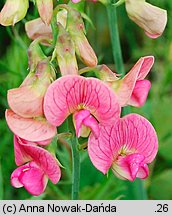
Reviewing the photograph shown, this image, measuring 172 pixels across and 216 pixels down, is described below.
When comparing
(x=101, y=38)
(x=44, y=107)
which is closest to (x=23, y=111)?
(x=44, y=107)

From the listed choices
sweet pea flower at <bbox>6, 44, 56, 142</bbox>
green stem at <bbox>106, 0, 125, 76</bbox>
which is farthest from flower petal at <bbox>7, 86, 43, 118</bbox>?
green stem at <bbox>106, 0, 125, 76</bbox>

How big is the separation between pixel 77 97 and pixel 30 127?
0.28 feet

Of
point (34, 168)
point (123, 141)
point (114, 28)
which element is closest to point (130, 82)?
point (123, 141)

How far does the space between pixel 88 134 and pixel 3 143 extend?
702 mm

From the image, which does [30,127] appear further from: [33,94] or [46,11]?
[46,11]

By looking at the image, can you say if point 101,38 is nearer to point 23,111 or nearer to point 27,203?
point 27,203

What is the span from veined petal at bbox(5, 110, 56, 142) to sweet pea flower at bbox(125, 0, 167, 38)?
0.91 ft

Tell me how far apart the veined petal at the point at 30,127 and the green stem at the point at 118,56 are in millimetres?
368

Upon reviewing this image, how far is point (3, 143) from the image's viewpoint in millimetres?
1735

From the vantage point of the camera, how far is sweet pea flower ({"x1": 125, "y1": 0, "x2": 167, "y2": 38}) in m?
1.18

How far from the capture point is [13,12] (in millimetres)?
1074

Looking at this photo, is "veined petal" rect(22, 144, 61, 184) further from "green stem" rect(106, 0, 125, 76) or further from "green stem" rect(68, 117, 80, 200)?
"green stem" rect(106, 0, 125, 76)

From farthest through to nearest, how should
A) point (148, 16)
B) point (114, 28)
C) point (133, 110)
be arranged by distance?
point (133, 110)
point (114, 28)
point (148, 16)

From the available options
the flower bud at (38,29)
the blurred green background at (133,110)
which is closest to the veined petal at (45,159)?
the flower bud at (38,29)
